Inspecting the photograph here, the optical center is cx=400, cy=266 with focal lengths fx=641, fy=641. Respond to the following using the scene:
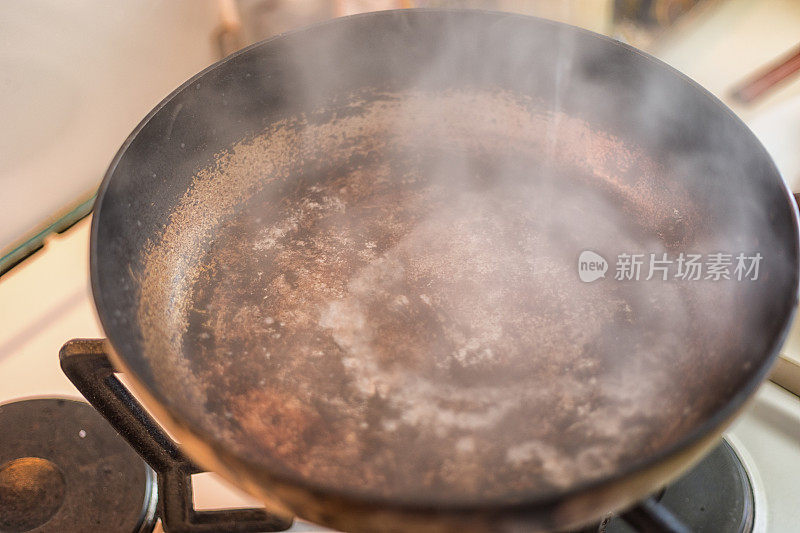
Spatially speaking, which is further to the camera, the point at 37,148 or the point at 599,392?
the point at 37,148

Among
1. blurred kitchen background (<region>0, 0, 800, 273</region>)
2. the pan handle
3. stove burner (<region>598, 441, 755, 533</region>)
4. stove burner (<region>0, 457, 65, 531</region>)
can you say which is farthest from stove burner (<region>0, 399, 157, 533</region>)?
stove burner (<region>598, 441, 755, 533</region>)

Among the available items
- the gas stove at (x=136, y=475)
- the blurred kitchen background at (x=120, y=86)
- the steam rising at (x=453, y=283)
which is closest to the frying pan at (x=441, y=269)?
the steam rising at (x=453, y=283)

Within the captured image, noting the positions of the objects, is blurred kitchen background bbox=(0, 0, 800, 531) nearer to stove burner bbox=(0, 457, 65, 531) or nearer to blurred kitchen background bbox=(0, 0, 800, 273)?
blurred kitchen background bbox=(0, 0, 800, 273)

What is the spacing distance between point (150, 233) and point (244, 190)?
0.17m

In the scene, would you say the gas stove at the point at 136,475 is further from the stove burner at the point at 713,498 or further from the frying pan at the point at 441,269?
the frying pan at the point at 441,269

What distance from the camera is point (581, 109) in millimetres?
885

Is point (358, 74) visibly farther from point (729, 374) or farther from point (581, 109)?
point (729, 374)

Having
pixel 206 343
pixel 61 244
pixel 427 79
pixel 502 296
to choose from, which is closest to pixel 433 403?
pixel 502 296

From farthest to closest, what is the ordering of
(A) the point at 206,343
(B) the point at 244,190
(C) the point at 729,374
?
(B) the point at 244,190 < (A) the point at 206,343 < (C) the point at 729,374

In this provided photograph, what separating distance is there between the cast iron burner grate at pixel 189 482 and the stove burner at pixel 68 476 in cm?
2

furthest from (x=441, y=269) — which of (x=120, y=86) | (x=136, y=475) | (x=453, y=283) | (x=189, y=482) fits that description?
(x=120, y=86)

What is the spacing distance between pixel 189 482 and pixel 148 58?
872 millimetres

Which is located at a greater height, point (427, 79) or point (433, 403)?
point (427, 79)

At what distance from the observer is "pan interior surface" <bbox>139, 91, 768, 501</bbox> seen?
62 cm
